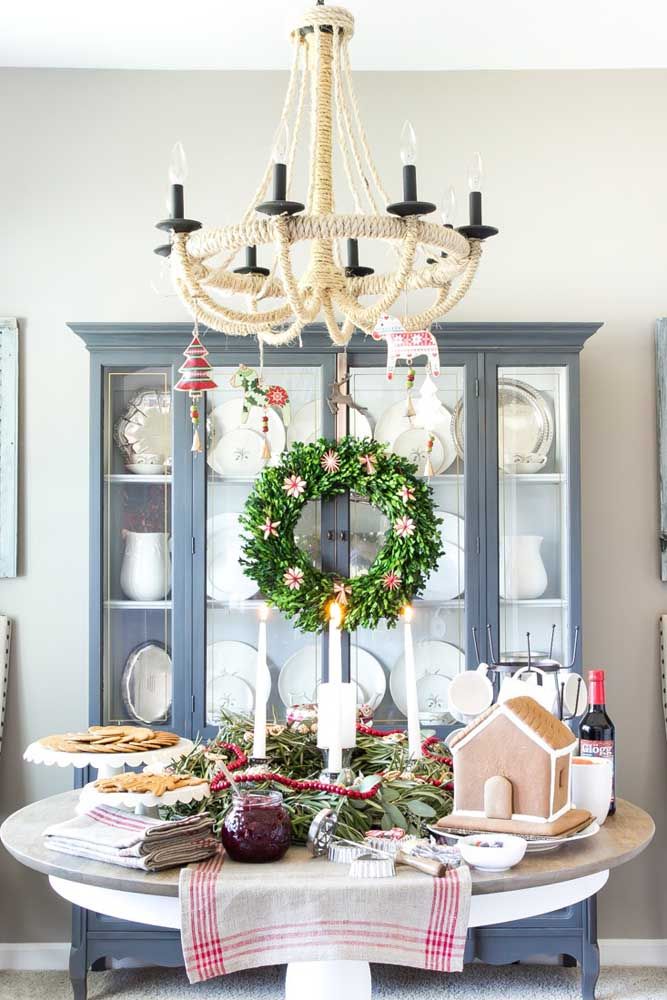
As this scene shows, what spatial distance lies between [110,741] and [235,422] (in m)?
1.42

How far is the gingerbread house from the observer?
6.01 ft

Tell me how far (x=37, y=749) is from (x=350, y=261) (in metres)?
1.27

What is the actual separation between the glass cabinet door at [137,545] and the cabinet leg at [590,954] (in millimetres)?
1373

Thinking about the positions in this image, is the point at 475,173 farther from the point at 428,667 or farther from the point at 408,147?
the point at 428,667

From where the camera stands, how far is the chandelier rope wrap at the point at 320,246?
178 cm

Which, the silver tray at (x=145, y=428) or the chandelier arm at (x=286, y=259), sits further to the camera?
the silver tray at (x=145, y=428)

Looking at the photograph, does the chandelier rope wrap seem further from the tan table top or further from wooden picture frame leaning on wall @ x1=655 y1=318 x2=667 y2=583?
wooden picture frame leaning on wall @ x1=655 y1=318 x2=667 y2=583

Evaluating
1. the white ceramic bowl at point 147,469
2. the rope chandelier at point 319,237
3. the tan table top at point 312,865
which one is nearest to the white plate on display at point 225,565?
the white ceramic bowl at point 147,469

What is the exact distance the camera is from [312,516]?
3.28 m

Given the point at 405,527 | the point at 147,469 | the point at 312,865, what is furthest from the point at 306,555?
the point at 312,865

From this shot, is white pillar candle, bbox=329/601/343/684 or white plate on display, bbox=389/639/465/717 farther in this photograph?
white plate on display, bbox=389/639/465/717

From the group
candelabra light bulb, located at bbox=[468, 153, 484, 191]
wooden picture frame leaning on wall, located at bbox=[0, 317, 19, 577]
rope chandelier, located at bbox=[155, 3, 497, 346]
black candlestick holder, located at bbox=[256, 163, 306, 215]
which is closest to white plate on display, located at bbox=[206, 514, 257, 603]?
wooden picture frame leaning on wall, located at bbox=[0, 317, 19, 577]

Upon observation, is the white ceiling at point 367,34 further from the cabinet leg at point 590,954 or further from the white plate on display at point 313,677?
the cabinet leg at point 590,954

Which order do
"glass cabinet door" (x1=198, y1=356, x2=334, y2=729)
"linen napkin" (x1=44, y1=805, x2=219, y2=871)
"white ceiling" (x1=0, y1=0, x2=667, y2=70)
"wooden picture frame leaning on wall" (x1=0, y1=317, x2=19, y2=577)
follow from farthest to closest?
"wooden picture frame leaning on wall" (x1=0, y1=317, x2=19, y2=577)
"glass cabinet door" (x1=198, y1=356, x2=334, y2=729)
"white ceiling" (x1=0, y1=0, x2=667, y2=70)
"linen napkin" (x1=44, y1=805, x2=219, y2=871)
